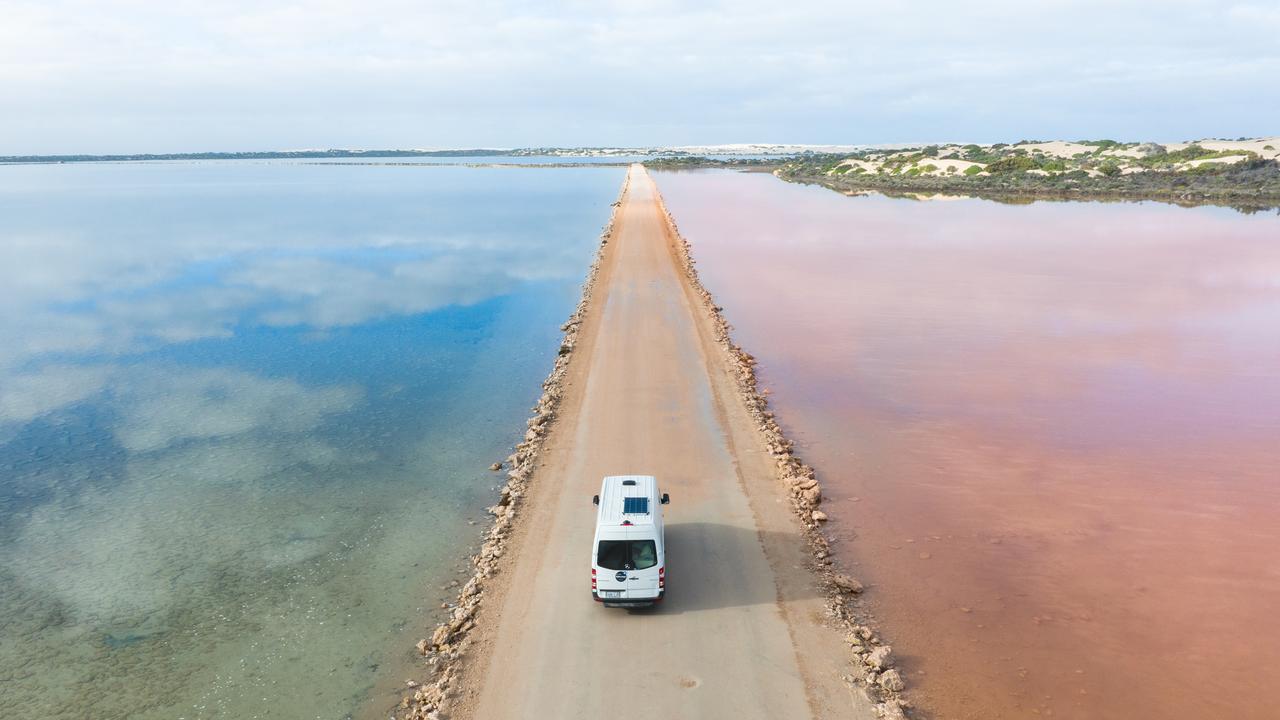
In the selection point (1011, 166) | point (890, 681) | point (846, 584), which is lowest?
point (890, 681)

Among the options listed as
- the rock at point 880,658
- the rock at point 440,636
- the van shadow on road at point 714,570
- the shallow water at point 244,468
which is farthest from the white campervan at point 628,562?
the shallow water at point 244,468

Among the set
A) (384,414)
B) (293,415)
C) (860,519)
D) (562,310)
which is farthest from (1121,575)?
(562,310)

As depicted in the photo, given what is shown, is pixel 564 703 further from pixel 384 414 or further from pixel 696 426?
pixel 384 414

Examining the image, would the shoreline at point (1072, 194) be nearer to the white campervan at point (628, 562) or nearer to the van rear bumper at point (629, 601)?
the white campervan at point (628, 562)

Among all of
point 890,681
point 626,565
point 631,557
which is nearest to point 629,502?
point 631,557

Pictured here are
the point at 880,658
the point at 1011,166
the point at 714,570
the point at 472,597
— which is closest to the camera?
the point at 880,658

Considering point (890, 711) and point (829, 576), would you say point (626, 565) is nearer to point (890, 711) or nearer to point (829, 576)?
point (829, 576)
